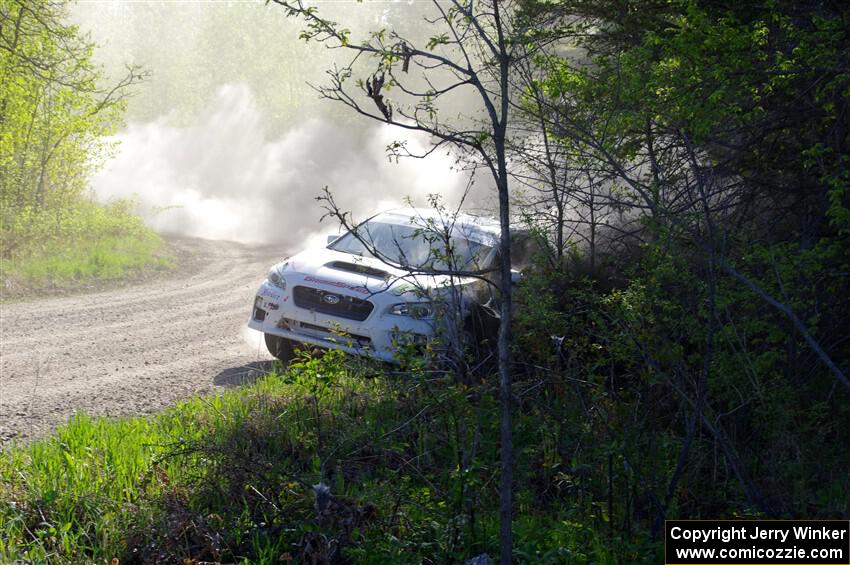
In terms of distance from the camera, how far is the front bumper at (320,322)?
858 centimetres

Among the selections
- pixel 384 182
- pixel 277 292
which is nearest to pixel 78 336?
pixel 277 292

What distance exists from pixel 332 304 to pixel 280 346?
3.17ft

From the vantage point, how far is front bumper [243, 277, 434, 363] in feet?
28.1

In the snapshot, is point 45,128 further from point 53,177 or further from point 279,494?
point 279,494

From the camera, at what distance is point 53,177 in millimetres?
19531

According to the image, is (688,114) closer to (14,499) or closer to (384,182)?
(14,499)

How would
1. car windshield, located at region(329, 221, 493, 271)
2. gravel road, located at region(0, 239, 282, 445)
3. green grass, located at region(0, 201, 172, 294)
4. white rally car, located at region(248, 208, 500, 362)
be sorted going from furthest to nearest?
green grass, located at region(0, 201, 172, 294) < car windshield, located at region(329, 221, 493, 271) < white rally car, located at region(248, 208, 500, 362) < gravel road, located at region(0, 239, 282, 445)

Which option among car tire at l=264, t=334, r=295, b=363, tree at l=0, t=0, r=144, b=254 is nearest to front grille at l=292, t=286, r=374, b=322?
car tire at l=264, t=334, r=295, b=363

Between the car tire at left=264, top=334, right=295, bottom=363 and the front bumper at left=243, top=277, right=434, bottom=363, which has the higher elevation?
Result: the front bumper at left=243, top=277, right=434, bottom=363

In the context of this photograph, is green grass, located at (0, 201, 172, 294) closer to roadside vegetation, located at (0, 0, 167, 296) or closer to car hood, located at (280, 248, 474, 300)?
roadside vegetation, located at (0, 0, 167, 296)

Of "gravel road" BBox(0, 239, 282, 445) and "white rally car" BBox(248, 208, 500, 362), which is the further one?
"white rally car" BBox(248, 208, 500, 362)

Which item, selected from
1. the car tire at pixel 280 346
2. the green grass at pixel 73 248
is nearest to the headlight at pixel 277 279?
the car tire at pixel 280 346

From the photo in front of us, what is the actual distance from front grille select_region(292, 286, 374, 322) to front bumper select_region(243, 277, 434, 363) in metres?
0.04

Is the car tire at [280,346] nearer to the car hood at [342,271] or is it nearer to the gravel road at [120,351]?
the gravel road at [120,351]
